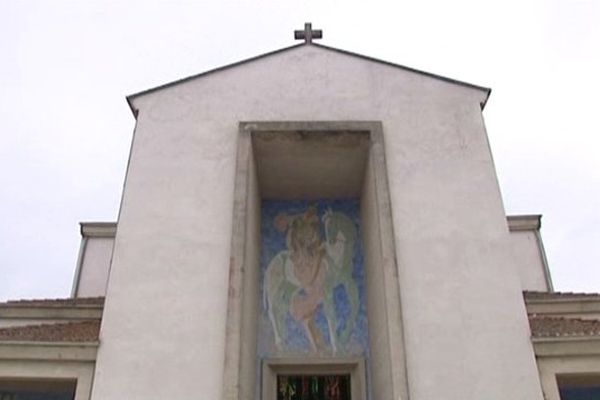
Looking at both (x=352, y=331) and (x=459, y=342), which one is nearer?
(x=459, y=342)

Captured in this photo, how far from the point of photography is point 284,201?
8.98 m

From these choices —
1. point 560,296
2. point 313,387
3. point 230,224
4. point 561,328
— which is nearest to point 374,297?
point 313,387

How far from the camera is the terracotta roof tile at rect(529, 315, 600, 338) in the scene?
21.2ft

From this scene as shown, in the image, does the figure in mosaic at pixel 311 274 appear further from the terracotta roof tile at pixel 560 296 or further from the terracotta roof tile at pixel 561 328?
the terracotta roof tile at pixel 560 296

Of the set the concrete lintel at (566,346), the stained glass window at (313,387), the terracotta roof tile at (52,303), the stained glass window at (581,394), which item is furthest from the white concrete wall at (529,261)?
the terracotta roof tile at (52,303)

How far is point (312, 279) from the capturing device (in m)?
8.27

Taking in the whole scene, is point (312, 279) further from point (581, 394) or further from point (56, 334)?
point (581, 394)

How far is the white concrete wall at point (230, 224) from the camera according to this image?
20.5 ft

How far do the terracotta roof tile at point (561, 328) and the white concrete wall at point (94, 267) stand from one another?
7767 millimetres

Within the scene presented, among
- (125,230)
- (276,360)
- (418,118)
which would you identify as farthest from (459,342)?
(125,230)

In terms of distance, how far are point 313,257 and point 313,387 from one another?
5.79 ft

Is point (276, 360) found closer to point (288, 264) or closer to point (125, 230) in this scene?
point (288, 264)

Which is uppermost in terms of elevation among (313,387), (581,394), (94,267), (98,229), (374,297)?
(98,229)

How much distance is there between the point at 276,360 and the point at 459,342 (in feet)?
8.02
